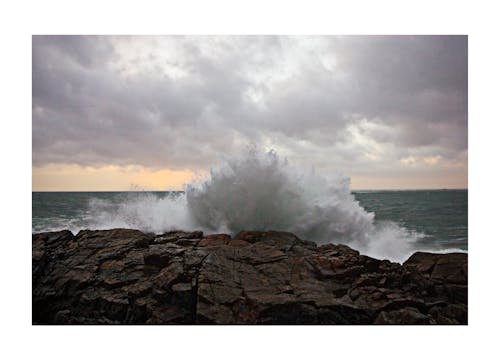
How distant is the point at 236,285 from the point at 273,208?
2735 mm

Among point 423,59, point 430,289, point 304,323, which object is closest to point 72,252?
point 304,323

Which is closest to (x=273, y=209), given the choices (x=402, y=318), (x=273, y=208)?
(x=273, y=208)

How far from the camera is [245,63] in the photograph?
478 cm

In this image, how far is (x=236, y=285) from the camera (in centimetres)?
363

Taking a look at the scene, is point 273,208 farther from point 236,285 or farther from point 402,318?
point 402,318

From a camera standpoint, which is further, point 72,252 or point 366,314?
point 72,252

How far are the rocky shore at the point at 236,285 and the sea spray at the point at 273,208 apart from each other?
1.53 meters

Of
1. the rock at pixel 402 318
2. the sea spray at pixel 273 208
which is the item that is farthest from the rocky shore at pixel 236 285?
the sea spray at pixel 273 208

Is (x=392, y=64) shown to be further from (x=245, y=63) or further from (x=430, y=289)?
(x=430, y=289)

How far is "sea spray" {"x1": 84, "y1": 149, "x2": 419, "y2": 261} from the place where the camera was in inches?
243

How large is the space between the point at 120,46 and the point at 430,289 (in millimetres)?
5672

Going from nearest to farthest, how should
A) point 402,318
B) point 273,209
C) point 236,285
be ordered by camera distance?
point 402,318 < point 236,285 < point 273,209

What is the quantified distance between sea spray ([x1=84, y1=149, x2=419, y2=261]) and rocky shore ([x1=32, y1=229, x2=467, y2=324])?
153cm

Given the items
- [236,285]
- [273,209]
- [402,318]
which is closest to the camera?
[402,318]
